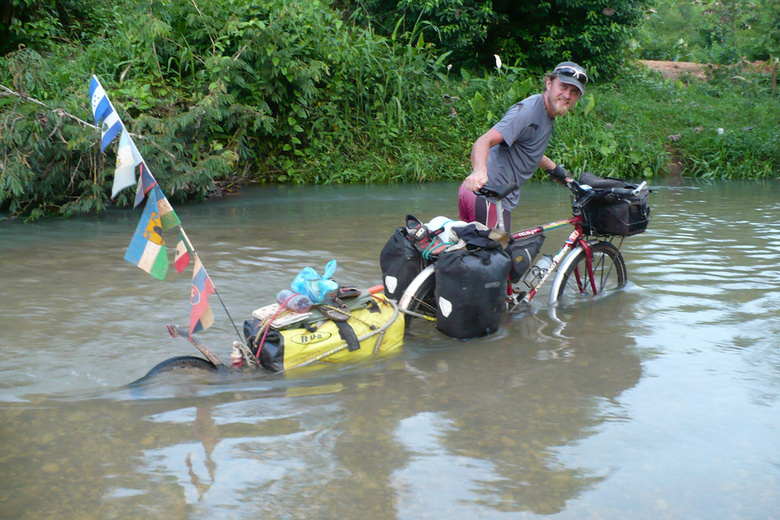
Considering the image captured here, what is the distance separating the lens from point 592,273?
5980 mm

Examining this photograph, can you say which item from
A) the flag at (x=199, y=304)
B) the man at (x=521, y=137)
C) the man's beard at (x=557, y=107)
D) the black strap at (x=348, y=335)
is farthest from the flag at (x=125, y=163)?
the man's beard at (x=557, y=107)

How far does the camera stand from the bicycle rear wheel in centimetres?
482

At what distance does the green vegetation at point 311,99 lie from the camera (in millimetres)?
9883

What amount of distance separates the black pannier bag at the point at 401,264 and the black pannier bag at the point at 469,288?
302 millimetres

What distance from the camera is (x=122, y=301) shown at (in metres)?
5.90

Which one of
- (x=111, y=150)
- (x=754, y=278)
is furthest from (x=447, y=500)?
(x=111, y=150)

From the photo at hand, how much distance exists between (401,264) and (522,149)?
1.17m

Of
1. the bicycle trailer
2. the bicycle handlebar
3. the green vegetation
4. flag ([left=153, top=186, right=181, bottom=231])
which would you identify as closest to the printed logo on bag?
the bicycle trailer

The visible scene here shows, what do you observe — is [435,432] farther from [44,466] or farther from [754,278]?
[754,278]

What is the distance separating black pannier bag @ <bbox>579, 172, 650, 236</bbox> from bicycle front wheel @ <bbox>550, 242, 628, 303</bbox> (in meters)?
0.20

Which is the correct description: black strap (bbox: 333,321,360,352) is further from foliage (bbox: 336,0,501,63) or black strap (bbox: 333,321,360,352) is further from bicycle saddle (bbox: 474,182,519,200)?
foliage (bbox: 336,0,501,63)

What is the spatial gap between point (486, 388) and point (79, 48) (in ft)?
43.3

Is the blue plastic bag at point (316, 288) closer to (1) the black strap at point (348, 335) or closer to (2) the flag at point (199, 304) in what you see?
(1) the black strap at point (348, 335)

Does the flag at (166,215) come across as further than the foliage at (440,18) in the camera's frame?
No
